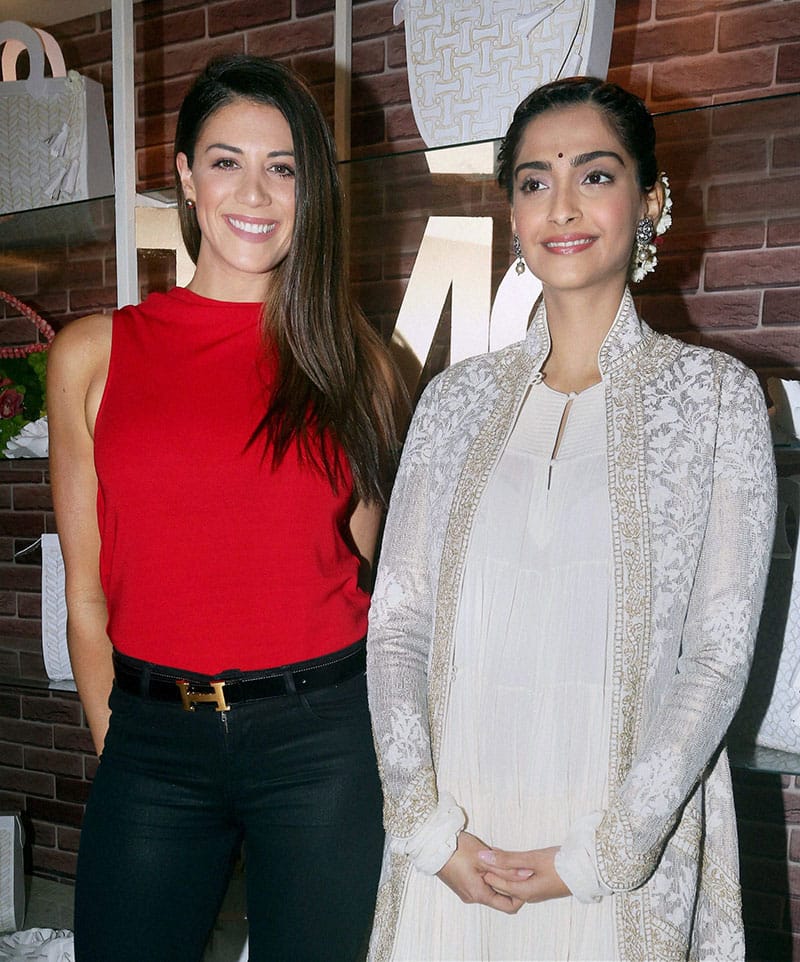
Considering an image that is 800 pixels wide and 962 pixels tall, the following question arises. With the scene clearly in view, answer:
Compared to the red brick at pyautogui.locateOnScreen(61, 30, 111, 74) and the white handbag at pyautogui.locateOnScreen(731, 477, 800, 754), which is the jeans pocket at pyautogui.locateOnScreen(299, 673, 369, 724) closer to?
the white handbag at pyautogui.locateOnScreen(731, 477, 800, 754)

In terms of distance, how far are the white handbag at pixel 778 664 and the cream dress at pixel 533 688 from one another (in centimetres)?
39

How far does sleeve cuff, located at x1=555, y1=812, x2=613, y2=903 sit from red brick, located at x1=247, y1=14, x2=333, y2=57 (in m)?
2.20

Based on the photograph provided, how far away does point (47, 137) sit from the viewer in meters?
2.32

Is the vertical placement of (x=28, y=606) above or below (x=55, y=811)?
above

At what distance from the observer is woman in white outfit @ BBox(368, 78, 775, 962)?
1.24m

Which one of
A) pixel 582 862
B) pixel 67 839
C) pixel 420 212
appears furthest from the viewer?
pixel 67 839

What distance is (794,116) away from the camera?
4.94ft

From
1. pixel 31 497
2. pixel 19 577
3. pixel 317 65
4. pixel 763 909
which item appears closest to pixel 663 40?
pixel 317 65

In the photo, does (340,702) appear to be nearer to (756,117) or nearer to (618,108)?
(618,108)

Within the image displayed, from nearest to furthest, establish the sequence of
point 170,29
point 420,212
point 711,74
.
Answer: point 420,212 < point 711,74 < point 170,29

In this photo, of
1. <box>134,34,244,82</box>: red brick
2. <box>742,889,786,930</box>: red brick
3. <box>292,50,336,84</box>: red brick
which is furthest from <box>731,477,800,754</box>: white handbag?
<box>134,34,244,82</box>: red brick

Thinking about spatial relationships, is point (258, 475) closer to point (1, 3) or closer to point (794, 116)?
point (794, 116)

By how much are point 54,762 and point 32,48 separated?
2.10 meters

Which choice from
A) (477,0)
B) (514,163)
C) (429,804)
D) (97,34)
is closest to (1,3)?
(97,34)
